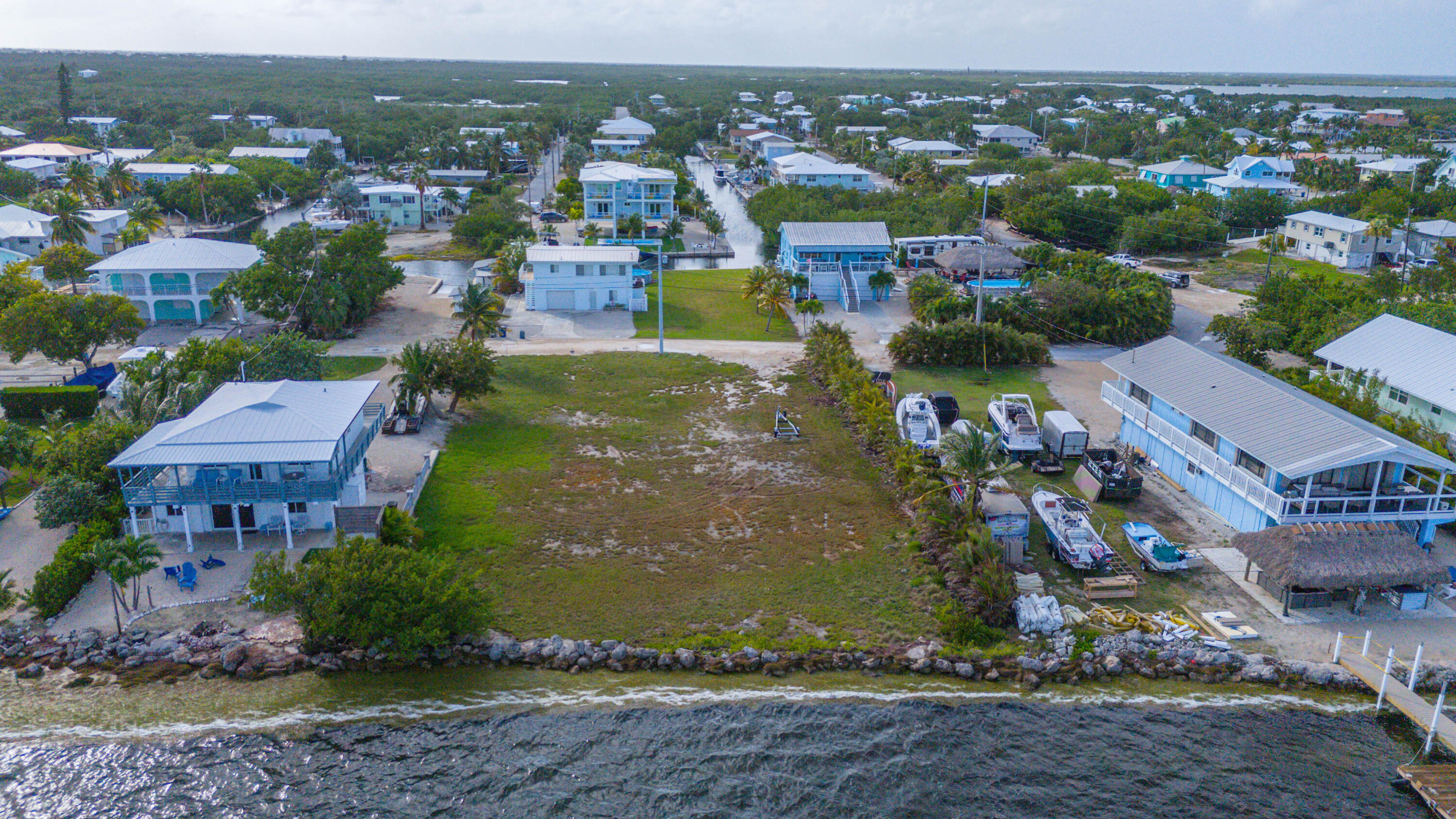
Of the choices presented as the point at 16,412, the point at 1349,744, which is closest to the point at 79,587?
the point at 16,412

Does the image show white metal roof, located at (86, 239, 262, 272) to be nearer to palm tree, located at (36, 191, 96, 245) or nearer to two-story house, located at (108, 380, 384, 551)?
palm tree, located at (36, 191, 96, 245)

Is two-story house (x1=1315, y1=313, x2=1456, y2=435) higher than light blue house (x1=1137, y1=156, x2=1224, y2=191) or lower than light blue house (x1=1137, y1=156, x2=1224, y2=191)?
lower

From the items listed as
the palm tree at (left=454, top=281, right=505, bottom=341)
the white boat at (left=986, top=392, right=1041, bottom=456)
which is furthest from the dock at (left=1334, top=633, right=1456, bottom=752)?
the palm tree at (left=454, top=281, right=505, bottom=341)

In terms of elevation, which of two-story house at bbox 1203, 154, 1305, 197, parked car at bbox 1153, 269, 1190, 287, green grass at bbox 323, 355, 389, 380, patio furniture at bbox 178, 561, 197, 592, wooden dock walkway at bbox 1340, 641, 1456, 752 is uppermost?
two-story house at bbox 1203, 154, 1305, 197

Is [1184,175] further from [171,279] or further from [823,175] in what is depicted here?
[171,279]

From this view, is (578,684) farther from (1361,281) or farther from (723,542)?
(1361,281)

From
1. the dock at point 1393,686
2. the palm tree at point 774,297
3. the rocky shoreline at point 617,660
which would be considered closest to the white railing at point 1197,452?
the dock at point 1393,686

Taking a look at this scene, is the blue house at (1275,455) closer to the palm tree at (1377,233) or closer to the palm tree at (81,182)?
the palm tree at (1377,233)

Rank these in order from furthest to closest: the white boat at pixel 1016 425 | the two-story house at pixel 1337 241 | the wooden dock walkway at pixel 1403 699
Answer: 1. the two-story house at pixel 1337 241
2. the white boat at pixel 1016 425
3. the wooden dock walkway at pixel 1403 699
